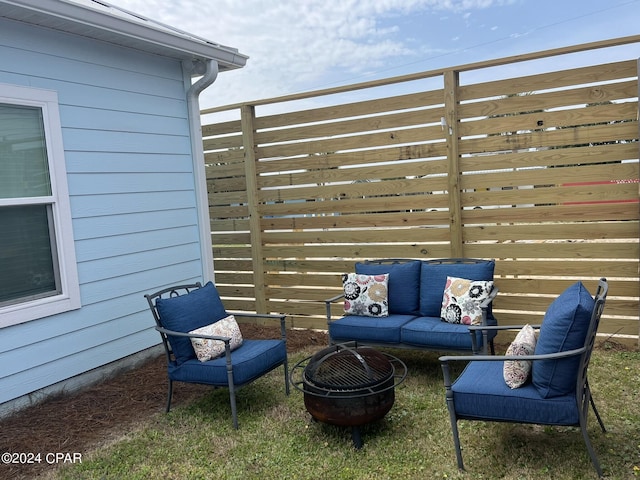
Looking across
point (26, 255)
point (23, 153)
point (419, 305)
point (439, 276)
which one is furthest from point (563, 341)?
point (23, 153)

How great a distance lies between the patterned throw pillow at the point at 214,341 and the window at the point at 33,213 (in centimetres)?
116

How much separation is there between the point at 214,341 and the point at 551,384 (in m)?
2.22

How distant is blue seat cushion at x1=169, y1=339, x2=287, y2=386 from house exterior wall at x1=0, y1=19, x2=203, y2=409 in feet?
3.32

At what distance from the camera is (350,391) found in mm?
3057

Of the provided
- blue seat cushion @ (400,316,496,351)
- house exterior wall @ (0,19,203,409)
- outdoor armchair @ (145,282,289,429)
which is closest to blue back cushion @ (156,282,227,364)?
outdoor armchair @ (145,282,289,429)

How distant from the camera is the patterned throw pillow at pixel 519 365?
108 inches

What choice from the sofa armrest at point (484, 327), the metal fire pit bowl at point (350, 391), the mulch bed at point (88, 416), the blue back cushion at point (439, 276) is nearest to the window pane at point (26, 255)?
the mulch bed at point (88, 416)

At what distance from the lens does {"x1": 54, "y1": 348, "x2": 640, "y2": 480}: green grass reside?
279 centimetres

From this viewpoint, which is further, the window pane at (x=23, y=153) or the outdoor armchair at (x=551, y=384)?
the window pane at (x=23, y=153)

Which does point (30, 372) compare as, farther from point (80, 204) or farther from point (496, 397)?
point (496, 397)

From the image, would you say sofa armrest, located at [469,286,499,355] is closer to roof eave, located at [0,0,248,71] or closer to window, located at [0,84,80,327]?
window, located at [0,84,80,327]

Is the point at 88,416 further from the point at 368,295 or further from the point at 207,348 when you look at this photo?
the point at 368,295

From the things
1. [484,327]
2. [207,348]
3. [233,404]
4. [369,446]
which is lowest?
[369,446]

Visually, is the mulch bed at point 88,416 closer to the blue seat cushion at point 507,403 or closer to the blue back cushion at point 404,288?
the blue back cushion at point 404,288
